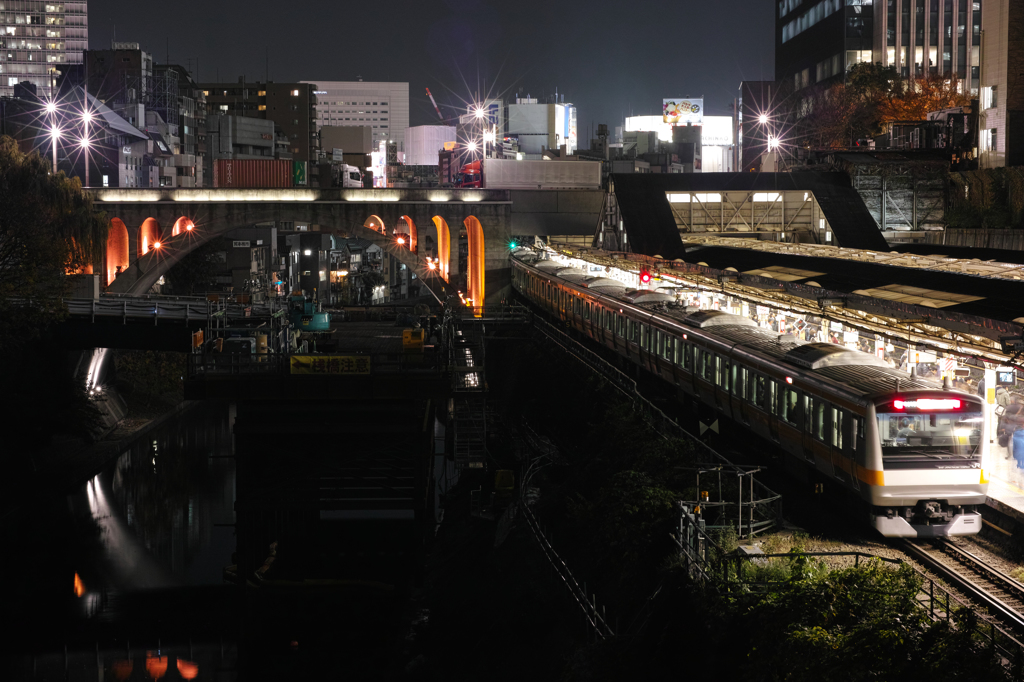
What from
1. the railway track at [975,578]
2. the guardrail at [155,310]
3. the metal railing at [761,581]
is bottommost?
the railway track at [975,578]

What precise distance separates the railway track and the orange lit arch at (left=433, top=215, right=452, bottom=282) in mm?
40983

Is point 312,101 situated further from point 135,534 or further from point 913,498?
point 913,498

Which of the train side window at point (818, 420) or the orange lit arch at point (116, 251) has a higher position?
the orange lit arch at point (116, 251)

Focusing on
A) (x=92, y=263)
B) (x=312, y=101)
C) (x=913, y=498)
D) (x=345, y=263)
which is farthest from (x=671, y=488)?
(x=312, y=101)

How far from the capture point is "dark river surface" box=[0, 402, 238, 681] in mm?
20594

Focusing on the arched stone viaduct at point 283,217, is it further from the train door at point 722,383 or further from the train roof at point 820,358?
the train door at point 722,383

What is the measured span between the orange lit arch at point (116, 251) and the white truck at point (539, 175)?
1949 cm

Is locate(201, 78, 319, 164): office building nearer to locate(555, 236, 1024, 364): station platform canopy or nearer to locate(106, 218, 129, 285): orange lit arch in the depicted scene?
locate(106, 218, 129, 285): orange lit arch

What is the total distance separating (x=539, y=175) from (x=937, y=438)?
4791cm

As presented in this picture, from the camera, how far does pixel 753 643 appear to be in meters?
11.3

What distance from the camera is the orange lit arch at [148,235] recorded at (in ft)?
176

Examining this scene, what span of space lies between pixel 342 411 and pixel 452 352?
6.16 m

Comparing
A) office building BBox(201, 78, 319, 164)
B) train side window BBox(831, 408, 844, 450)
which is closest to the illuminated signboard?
train side window BBox(831, 408, 844, 450)

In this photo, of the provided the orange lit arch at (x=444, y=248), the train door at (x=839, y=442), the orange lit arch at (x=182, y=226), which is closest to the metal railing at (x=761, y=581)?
the train door at (x=839, y=442)
